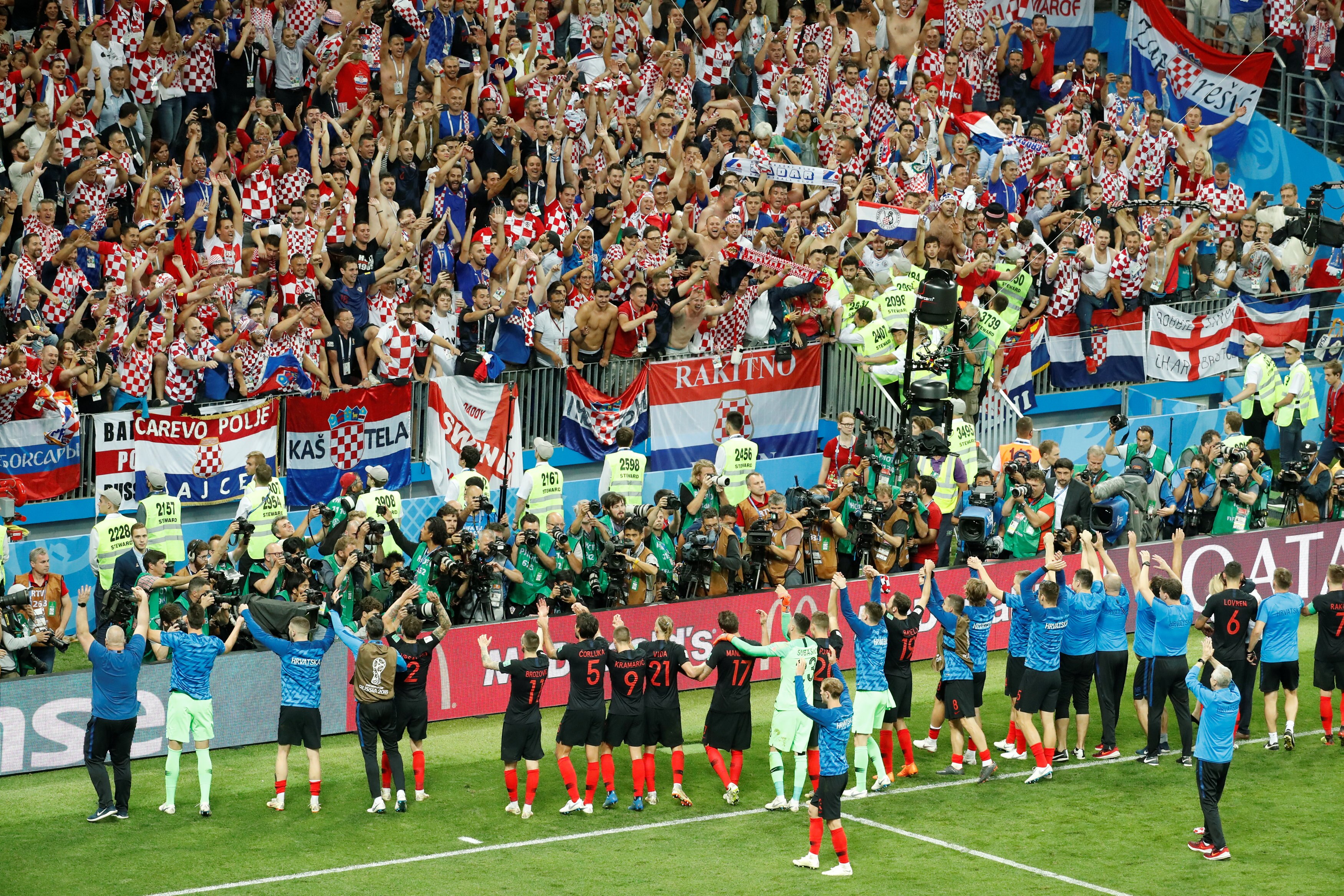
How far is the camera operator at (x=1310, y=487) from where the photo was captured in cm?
2123

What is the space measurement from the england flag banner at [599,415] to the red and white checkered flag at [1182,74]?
1296 centimetres

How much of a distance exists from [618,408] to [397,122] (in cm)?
442

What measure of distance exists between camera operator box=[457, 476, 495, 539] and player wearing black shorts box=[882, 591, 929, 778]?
13.2 ft

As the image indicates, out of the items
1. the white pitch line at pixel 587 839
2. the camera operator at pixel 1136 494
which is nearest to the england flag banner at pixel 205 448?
the white pitch line at pixel 587 839

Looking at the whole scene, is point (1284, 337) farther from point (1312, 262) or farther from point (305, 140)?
point (305, 140)

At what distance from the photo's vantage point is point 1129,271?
24.8 metres

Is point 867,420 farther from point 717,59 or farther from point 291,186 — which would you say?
point 717,59

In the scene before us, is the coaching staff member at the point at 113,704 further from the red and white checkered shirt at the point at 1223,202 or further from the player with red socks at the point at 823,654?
the red and white checkered shirt at the point at 1223,202

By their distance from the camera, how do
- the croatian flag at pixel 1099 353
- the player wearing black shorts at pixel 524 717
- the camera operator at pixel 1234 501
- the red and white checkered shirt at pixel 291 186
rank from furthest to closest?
the croatian flag at pixel 1099 353
the red and white checkered shirt at pixel 291 186
the camera operator at pixel 1234 501
the player wearing black shorts at pixel 524 717

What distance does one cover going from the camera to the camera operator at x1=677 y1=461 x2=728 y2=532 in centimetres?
1909

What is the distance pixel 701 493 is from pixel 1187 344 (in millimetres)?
8545

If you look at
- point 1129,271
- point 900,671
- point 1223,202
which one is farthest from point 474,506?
point 1223,202

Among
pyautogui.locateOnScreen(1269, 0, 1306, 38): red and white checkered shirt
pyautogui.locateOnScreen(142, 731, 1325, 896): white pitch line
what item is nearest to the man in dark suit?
pyautogui.locateOnScreen(142, 731, 1325, 896): white pitch line

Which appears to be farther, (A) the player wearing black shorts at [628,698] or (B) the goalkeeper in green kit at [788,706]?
(A) the player wearing black shorts at [628,698]
